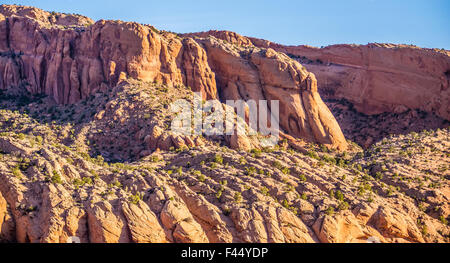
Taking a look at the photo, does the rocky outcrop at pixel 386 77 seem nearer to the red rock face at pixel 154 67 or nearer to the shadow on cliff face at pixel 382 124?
the shadow on cliff face at pixel 382 124

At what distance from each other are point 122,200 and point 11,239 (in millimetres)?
8410

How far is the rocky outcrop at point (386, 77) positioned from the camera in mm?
92312

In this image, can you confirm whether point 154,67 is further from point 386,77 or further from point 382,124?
point 386,77

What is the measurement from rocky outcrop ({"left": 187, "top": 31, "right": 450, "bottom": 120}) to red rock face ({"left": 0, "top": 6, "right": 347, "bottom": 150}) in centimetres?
2515

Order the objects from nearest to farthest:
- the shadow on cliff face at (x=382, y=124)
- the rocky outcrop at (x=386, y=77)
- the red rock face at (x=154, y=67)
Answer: the red rock face at (x=154, y=67)
the shadow on cliff face at (x=382, y=124)
the rocky outcrop at (x=386, y=77)

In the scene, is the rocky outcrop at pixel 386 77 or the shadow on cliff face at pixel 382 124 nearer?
the shadow on cliff face at pixel 382 124

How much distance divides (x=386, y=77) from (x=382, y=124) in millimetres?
9415

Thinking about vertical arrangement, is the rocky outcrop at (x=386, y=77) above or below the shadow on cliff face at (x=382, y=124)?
above

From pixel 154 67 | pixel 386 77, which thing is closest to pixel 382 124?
pixel 386 77

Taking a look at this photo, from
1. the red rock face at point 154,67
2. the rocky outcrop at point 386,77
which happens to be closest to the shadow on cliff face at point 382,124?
the rocky outcrop at point 386,77

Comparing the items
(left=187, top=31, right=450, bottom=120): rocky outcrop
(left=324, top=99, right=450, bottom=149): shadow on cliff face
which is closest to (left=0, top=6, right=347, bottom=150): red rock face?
(left=324, top=99, right=450, bottom=149): shadow on cliff face

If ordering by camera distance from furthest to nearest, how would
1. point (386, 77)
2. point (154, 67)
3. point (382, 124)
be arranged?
point (386, 77) → point (382, 124) → point (154, 67)

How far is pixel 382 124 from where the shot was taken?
93.1 metres

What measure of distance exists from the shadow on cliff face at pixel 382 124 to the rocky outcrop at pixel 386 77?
1.40 metres
